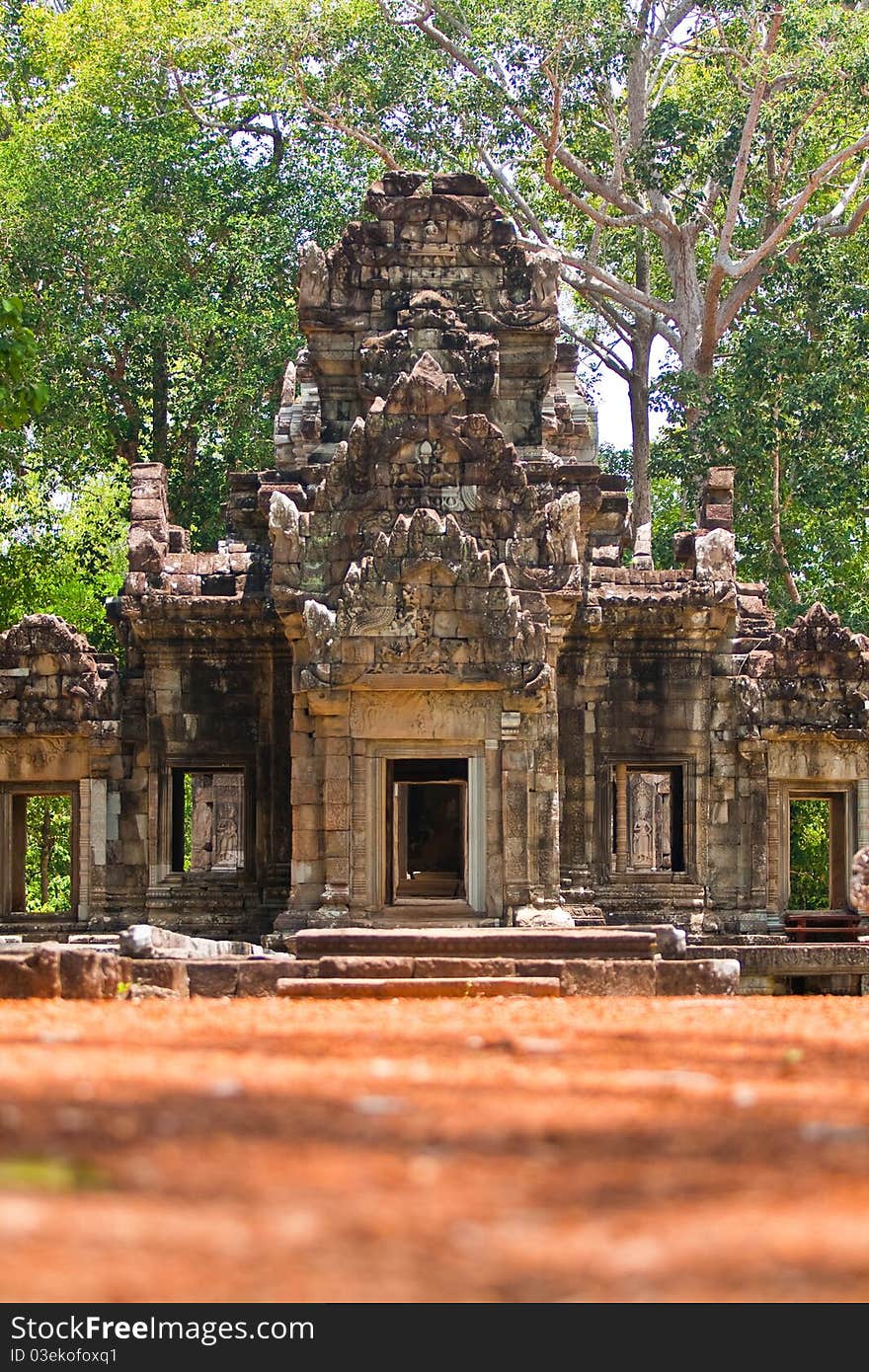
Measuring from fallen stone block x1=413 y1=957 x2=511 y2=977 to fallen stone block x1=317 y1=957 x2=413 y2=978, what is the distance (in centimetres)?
15

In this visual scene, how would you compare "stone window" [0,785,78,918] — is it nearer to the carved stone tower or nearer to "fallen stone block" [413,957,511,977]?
the carved stone tower

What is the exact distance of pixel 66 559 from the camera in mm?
36406

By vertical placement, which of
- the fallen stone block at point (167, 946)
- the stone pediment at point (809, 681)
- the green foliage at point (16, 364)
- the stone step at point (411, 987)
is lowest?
the stone step at point (411, 987)

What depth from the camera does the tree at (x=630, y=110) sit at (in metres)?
32.2

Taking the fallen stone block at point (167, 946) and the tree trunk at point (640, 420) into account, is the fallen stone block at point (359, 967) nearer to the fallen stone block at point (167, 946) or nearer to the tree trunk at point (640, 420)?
the fallen stone block at point (167, 946)

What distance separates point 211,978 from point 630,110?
83.4 ft

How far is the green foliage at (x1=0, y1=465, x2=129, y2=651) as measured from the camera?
3462cm

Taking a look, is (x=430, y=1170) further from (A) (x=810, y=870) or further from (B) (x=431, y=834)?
(A) (x=810, y=870)

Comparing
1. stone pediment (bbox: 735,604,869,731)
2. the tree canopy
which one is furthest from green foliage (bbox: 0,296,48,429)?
the tree canopy

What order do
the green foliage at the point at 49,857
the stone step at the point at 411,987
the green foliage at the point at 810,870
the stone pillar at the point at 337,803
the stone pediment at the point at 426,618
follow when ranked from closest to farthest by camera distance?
the stone step at the point at 411,987 < the stone pediment at the point at 426,618 < the stone pillar at the point at 337,803 < the green foliage at the point at 810,870 < the green foliage at the point at 49,857

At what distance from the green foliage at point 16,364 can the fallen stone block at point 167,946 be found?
4.17 m

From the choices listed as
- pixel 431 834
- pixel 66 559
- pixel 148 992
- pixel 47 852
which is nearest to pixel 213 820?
pixel 47 852

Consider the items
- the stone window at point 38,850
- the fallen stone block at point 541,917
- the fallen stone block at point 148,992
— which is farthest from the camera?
the stone window at point 38,850

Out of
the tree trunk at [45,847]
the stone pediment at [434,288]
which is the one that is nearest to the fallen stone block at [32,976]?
the stone pediment at [434,288]
